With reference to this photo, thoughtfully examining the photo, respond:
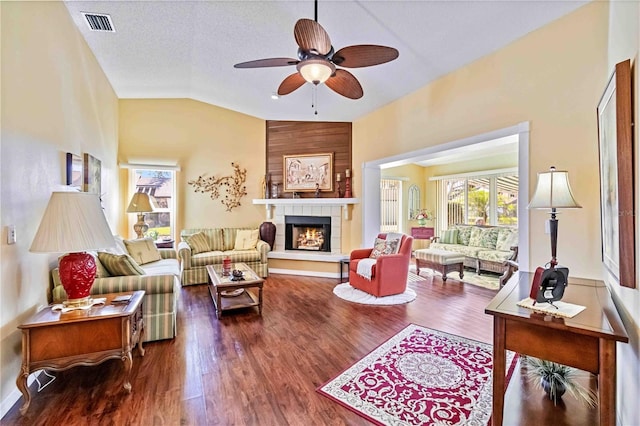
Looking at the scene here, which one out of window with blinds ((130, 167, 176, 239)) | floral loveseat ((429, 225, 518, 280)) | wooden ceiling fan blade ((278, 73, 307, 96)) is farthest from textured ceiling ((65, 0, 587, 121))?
floral loveseat ((429, 225, 518, 280))

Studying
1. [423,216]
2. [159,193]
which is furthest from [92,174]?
[423,216]

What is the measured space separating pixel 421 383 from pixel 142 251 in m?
4.12

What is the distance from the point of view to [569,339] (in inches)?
54.6

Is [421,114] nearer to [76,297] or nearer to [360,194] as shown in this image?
[360,194]

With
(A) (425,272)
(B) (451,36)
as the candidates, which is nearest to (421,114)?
(B) (451,36)

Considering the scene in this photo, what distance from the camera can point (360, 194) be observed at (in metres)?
5.59

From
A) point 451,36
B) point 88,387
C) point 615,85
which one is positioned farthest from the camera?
point 451,36

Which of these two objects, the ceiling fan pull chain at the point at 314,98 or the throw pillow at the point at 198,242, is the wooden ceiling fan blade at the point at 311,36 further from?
the throw pillow at the point at 198,242

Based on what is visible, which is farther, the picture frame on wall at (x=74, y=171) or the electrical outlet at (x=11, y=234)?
the picture frame on wall at (x=74, y=171)

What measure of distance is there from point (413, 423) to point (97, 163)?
183 inches

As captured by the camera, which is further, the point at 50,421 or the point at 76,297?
the point at 76,297

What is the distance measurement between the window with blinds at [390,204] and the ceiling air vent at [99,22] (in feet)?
20.5

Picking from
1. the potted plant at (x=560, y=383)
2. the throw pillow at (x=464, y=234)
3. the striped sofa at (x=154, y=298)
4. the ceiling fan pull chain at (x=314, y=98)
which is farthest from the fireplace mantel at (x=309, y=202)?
the potted plant at (x=560, y=383)

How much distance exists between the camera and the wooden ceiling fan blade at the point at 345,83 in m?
2.64
